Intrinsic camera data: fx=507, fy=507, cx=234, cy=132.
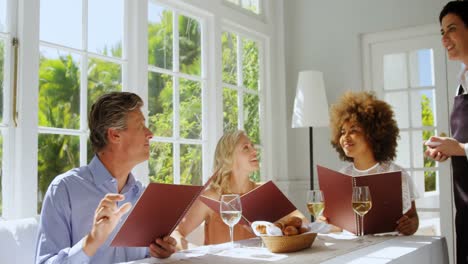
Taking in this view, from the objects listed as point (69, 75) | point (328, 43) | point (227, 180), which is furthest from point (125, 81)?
point (328, 43)

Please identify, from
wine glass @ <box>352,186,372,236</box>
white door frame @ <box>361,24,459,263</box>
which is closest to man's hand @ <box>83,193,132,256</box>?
wine glass @ <box>352,186,372,236</box>

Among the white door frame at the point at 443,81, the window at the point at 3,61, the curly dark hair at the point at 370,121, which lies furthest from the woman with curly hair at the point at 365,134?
the window at the point at 3,61

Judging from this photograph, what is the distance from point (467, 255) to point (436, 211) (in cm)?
216

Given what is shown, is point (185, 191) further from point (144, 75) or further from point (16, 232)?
point (144, 75)

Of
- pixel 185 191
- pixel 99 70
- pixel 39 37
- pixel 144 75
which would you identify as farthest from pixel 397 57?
pixel 185 191

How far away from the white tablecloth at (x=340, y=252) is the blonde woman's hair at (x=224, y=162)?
0.82m

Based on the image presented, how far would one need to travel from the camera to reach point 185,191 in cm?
169

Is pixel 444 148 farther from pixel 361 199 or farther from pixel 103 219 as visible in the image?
pixel 103 219

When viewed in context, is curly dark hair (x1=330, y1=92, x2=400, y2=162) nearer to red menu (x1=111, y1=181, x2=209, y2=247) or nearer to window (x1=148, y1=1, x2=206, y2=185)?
window (x1=148, y1=1, x2=206, y2=185)

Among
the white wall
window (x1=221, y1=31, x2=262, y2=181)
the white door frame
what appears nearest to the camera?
the white door frame

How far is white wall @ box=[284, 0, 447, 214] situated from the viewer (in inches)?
176

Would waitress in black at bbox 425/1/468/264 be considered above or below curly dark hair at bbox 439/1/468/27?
below

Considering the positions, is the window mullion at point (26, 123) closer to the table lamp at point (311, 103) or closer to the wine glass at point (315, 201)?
the wine glass at point (315, 201)

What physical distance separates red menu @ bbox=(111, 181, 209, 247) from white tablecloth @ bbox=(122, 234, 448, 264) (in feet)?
0.28
